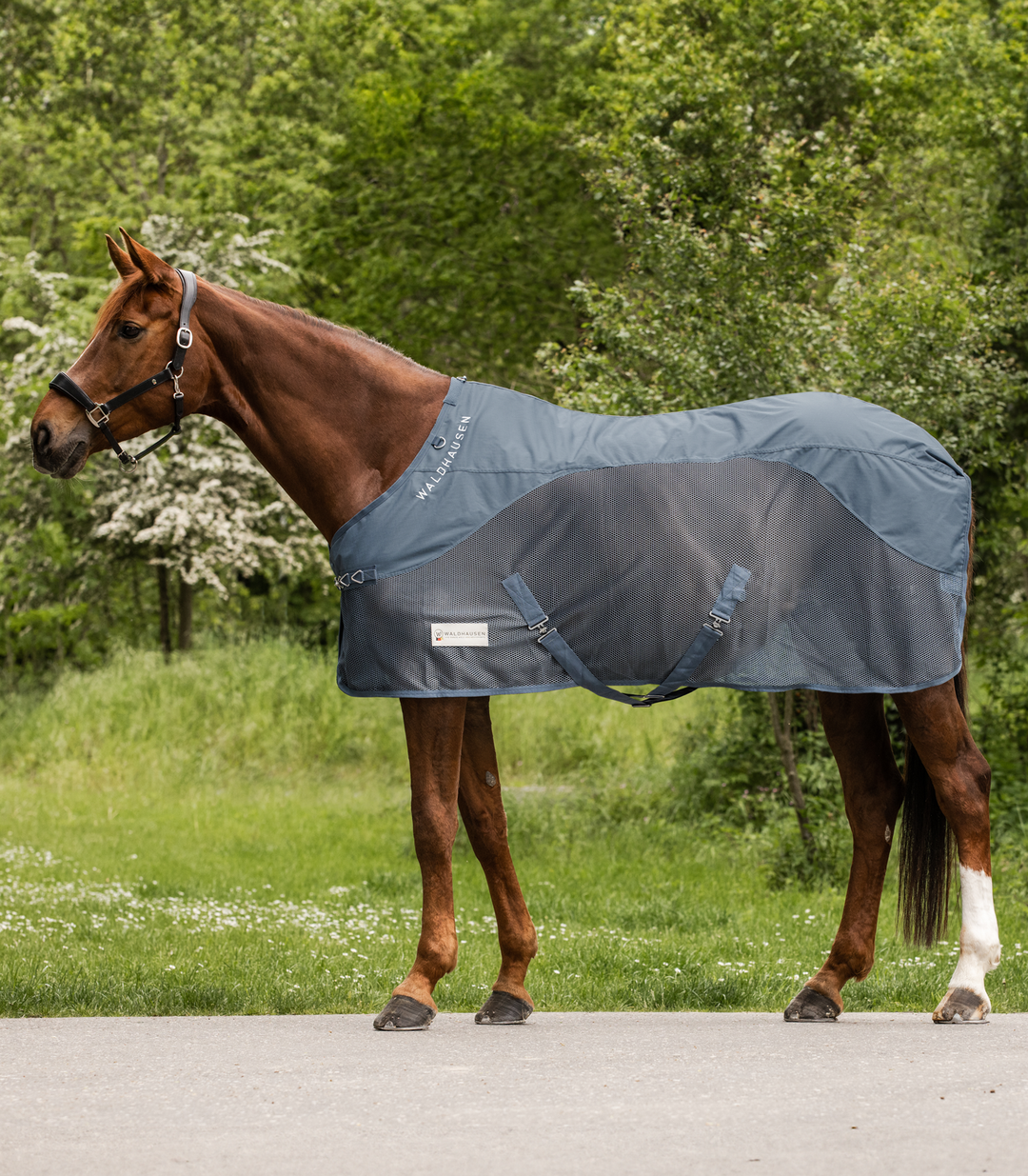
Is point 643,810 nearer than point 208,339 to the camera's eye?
No

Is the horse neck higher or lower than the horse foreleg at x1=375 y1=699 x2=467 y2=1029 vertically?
higher

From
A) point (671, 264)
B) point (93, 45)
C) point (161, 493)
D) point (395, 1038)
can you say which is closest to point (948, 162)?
point (671, 264)

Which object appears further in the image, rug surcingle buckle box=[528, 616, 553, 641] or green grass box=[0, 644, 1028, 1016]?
green grass box=[0, 644, 1028, 1016]

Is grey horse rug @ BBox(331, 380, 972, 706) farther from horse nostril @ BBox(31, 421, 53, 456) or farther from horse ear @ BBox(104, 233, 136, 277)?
horse ear @ BBox(104, 233, 136, 277)

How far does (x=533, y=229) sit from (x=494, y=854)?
21.3m

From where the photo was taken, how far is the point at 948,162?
14766 millimetres

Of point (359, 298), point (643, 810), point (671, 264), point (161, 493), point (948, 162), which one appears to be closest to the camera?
point (671, 264)

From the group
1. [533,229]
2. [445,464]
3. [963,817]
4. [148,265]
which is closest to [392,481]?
[445,464]

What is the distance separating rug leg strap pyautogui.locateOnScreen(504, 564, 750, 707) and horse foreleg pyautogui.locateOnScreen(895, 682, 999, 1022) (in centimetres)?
74

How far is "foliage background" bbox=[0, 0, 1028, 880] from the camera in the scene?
9.50 meters

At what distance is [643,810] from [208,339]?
7783mm

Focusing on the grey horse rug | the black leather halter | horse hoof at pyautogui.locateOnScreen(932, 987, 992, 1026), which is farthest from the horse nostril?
horse hoof at pyautogui.locateOnScreen(932, 987, 992, 1026)

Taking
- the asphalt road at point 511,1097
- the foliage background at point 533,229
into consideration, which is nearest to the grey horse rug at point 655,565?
A: the asphalt road at point 511,1097

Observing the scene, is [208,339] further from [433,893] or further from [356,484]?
[433,893]
